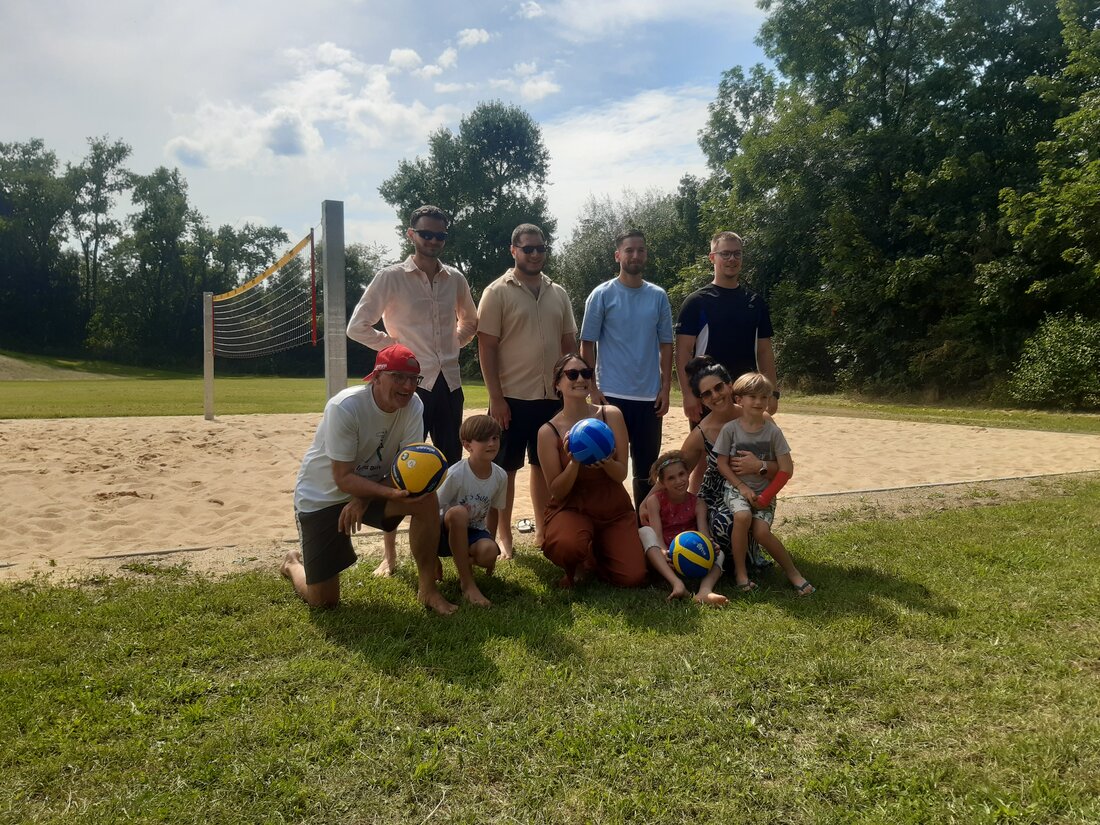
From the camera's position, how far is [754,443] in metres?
4.43

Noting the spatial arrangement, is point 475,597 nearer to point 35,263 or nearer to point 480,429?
point 480,429

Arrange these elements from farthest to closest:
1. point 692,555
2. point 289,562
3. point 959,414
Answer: point 959,414 → point 289,562 → point 692,555

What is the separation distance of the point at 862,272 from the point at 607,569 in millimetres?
19882

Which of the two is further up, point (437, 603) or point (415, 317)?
point (415, 317)

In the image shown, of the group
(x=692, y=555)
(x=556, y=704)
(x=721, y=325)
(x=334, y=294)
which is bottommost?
(x=556, y=704)

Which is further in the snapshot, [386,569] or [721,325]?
[721,325]

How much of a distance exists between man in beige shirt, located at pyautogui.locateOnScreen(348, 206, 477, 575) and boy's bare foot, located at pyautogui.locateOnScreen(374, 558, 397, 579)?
14 centimetres

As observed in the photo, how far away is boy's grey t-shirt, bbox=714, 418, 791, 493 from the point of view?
443 centimetres

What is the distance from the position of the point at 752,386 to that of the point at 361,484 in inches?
87.9

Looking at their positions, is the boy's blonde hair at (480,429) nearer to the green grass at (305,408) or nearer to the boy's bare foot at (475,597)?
the boy's bare foot at (475,597)

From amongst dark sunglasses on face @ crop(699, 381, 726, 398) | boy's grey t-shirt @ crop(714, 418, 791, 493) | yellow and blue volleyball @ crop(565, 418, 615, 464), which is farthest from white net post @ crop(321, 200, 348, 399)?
boy's grey t-shirt @ crop(714, 418, 791, 493)

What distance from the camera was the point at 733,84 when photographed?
32.4m

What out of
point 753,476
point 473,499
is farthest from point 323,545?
point 753,476

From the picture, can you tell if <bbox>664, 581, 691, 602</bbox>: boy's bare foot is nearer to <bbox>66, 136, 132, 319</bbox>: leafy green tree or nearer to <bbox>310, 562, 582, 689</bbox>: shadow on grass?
<bbox>310, 562, 582, 689</bbox>: shadow on grass
